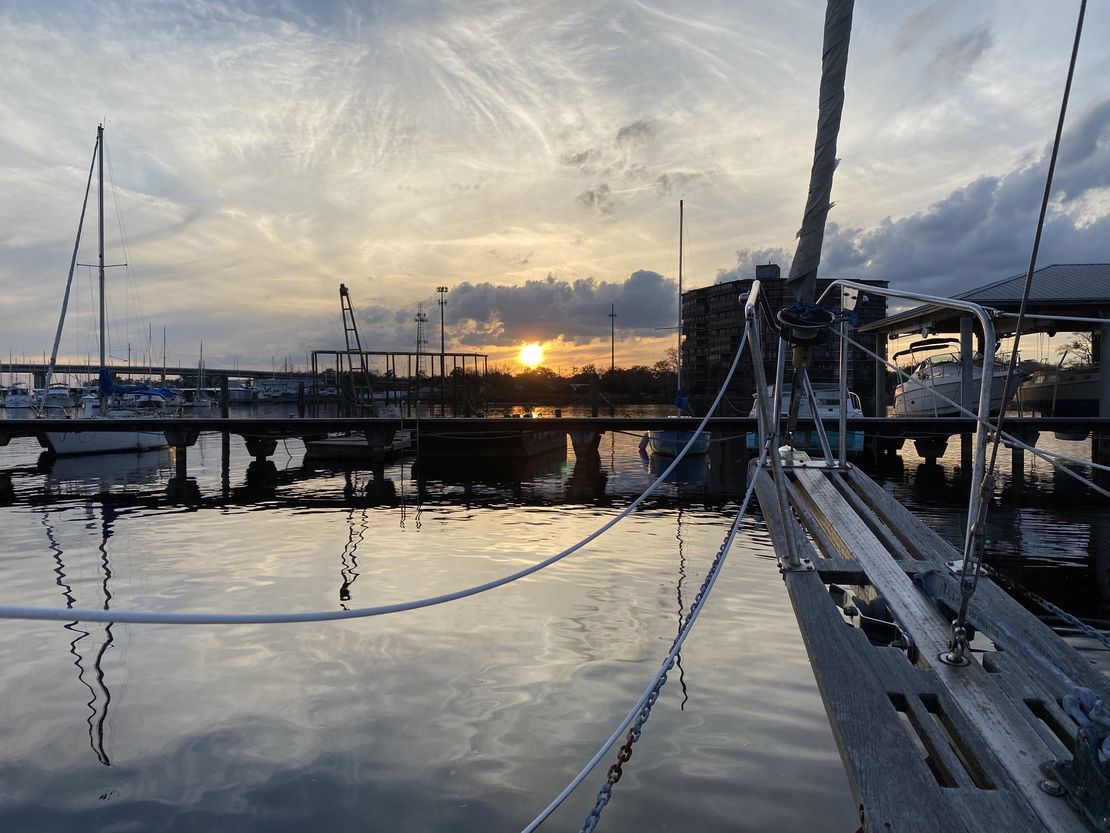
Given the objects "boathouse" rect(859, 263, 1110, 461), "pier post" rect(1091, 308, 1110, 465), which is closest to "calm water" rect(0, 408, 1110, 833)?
"pier post" rect(1091, 308, 1110, 465)

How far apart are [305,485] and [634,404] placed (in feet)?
237

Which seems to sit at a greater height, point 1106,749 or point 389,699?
point 1106,749

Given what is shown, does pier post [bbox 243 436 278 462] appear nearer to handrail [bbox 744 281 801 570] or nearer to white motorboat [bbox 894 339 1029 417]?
white motorboat [bbox 894 339 1029 417]

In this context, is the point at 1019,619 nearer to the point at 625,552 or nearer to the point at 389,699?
the point at 389,699

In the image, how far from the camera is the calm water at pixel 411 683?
4133mm

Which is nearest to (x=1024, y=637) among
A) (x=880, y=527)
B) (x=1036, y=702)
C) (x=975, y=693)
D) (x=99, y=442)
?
(x=1036, y=702)

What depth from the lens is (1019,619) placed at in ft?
12.8

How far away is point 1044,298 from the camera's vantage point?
74.0 ft

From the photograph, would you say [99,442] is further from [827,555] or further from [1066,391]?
[1066,391]

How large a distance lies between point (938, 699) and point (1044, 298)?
24233 millimetres

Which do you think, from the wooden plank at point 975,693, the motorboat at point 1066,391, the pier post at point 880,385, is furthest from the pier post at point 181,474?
the motorboat at point 1066,391

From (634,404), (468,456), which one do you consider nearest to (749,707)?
(468,456)

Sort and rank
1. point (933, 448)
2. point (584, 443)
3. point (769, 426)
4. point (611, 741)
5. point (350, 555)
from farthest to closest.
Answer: point (933, 448)
point (584, 443)
point (350, 555)
point (769, 426)
point (611, 741)

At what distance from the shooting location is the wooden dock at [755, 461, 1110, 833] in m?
2.37
